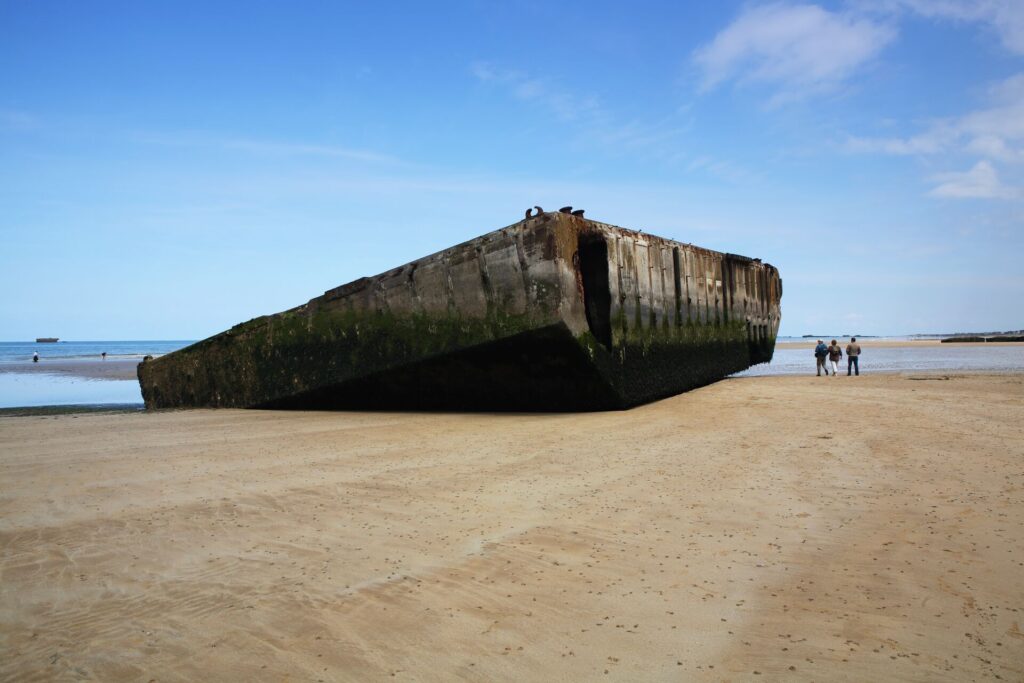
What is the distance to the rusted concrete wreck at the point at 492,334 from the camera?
7691 millimetres

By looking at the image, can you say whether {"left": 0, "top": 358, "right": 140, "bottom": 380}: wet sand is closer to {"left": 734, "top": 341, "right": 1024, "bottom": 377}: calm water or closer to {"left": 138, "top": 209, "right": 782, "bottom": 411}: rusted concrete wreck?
{"left": 138, "top": 209, "right": 782, "bottom": 411}: rusted concrete wreck

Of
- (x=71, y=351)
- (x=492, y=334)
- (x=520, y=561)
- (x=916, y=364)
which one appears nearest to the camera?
(x=520, y=561)

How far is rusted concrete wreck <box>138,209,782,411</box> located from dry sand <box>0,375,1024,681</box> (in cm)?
209

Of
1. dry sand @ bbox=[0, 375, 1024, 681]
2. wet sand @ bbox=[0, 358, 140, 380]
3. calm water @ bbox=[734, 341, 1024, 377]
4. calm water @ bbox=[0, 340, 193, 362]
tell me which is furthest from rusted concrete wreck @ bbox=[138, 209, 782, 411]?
calm water @ bbox=[0, 340, 193, 362]

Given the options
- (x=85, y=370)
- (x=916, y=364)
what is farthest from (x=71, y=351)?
(x=916, y=364)

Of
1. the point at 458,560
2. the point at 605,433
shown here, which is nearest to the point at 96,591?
the point at 458,560

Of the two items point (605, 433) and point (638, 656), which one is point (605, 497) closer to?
point (638, 656)

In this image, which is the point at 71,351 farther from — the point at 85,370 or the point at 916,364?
the point at 916,364

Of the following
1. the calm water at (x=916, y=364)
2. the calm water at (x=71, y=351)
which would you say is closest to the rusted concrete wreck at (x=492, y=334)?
the calm water at (x=916, y=364)

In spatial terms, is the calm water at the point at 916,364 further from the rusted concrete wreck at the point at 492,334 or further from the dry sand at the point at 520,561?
the dry sand at the point at 520,561

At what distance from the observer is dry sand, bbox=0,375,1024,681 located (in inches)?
91.3

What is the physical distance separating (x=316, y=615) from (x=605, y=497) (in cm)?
199

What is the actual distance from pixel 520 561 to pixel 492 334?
4.85 m

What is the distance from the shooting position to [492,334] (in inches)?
310
